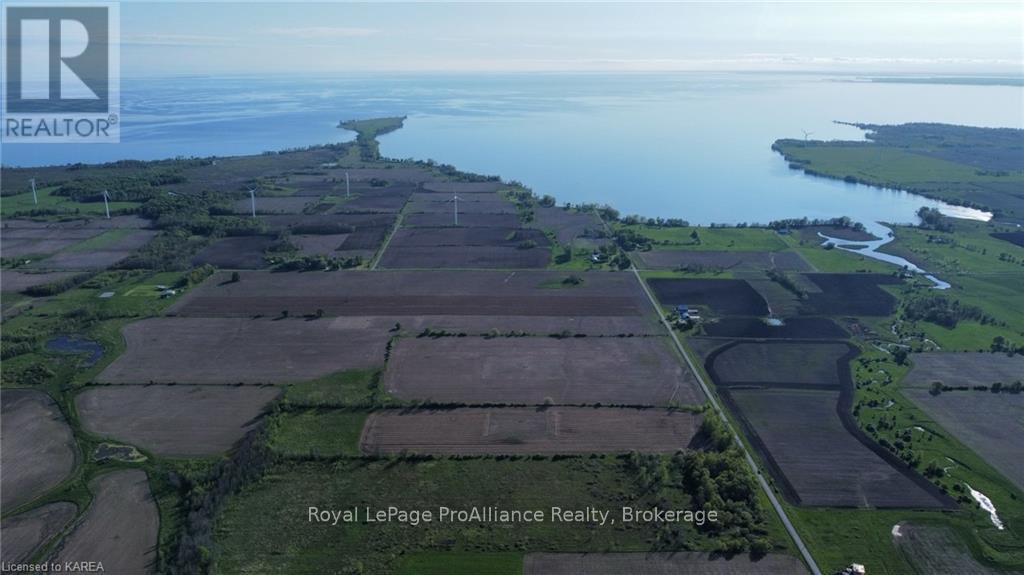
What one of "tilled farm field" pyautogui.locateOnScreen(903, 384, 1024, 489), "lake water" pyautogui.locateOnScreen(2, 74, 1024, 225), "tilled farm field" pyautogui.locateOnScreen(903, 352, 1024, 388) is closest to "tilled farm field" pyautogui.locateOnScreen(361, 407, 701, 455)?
"tilled farm field" pyautogui.locateOnScreen(903, 384, 1024, 489)

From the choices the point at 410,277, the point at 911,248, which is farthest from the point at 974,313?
the point at 410,277

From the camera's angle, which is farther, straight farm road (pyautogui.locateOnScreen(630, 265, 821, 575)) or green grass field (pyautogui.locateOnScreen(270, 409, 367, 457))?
green grass field (pyautogui.locateOnScreen(270, 409, 367, 457))

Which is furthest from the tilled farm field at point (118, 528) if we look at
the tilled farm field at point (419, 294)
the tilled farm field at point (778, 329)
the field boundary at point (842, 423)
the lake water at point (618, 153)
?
the lake water at point (618, 153)

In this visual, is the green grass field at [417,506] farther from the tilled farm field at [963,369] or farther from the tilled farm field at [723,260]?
the tilled farm field at [723,260]

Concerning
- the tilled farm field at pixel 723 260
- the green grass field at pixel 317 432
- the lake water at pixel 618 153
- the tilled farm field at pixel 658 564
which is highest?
the lake water at pixel 618 153

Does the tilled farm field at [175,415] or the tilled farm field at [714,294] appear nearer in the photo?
the tilled farm field at [175,415]

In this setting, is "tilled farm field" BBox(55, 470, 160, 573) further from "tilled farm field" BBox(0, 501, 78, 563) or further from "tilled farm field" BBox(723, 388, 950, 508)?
"tilled farm field" BBox(723, 388, 950, 508)

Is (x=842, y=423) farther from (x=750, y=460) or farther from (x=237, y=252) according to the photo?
(x=237, y=252)

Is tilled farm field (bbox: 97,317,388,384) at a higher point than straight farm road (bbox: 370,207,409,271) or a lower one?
lower

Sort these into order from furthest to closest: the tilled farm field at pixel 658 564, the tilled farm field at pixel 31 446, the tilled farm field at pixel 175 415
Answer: the tilled farm field at pixel 175 415, the tilled farm field at pixel 31 446, the tilled farm field at pixel 658 564

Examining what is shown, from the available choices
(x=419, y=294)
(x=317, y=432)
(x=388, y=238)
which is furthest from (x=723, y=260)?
(x=317, y=432)

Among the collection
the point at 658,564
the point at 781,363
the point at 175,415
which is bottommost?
the point at 658,564
